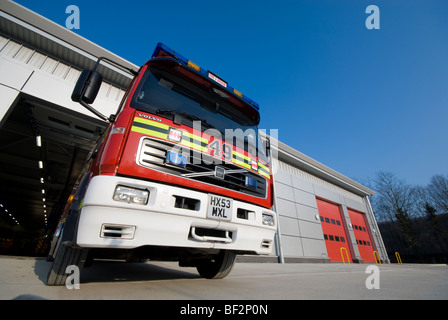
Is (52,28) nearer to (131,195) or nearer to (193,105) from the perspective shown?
(193,105)

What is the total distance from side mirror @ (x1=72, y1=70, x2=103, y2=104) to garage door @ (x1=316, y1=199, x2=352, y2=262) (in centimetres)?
1373

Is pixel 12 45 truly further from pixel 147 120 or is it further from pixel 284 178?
pixel 284 178

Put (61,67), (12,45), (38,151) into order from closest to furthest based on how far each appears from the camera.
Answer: (12,45) < (61,67) < (38,151)

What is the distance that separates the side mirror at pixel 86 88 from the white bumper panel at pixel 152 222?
1066 mm

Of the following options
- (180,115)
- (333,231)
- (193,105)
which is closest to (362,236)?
(333,231)

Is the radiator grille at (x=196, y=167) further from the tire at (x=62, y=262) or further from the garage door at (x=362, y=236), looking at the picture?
the garage door at (x=362, y=236)

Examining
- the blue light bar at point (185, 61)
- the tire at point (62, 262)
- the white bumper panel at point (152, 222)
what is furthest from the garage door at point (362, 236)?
the tire at point (62, 262)

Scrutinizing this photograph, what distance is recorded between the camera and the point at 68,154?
9.21 meters

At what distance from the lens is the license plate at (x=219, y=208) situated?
72.9 inches

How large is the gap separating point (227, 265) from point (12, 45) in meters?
8.47
